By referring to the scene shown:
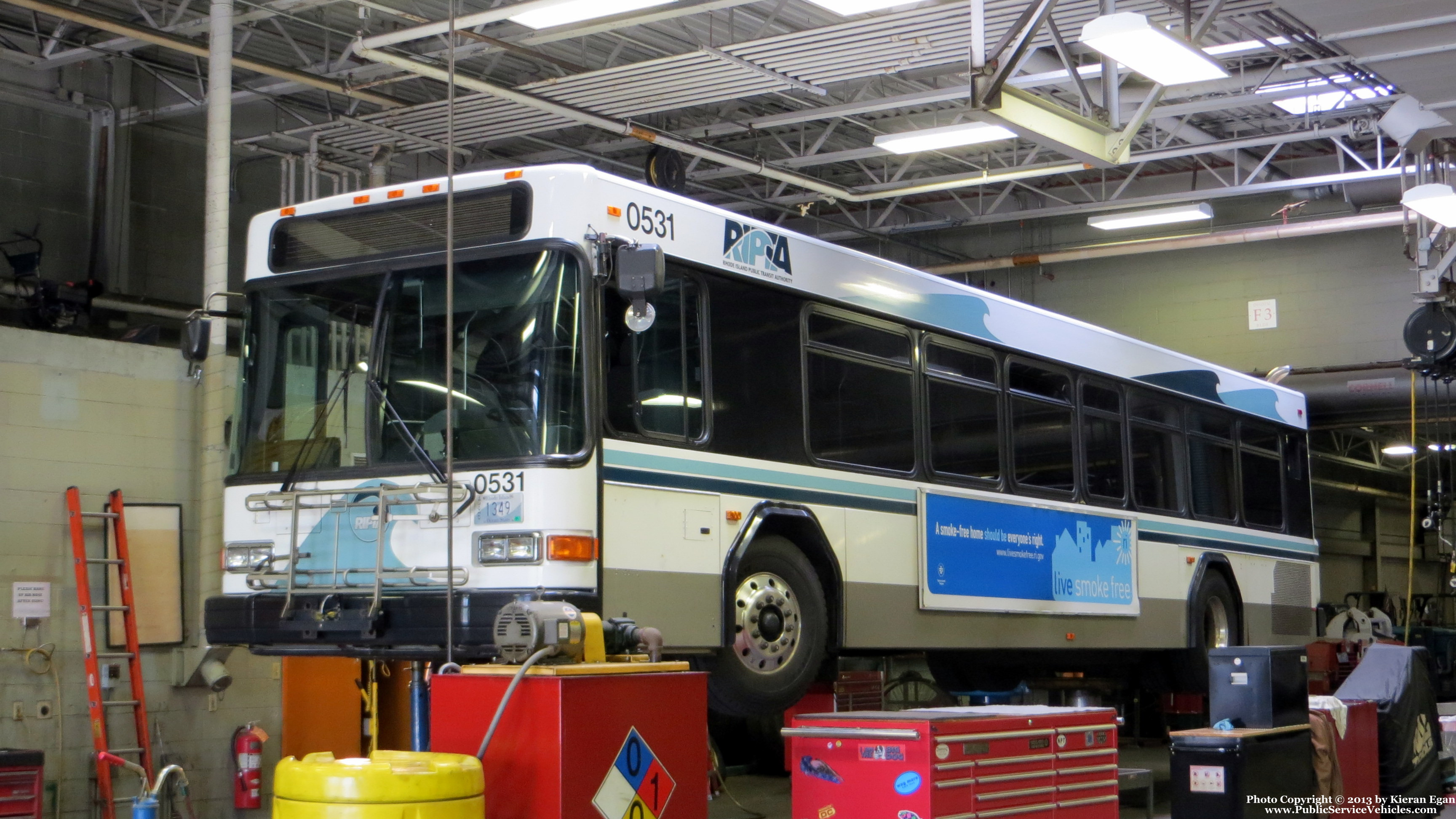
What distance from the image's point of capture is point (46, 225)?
48.3 feet

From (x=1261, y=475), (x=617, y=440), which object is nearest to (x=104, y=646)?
(x=617, y=440)

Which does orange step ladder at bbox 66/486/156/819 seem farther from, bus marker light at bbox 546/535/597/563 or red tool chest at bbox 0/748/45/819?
bus marker light at bbox 546/535/597/563

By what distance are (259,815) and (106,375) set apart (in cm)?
354

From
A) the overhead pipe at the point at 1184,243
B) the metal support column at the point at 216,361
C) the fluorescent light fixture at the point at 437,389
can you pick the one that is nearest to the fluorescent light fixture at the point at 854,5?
the fluorescent light fixture at the point at 437,389

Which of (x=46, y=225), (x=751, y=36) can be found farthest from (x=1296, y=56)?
(x=46, y=225)

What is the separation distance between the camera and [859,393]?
9164 mm

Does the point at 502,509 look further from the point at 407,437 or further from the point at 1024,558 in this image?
the point at 1024,558

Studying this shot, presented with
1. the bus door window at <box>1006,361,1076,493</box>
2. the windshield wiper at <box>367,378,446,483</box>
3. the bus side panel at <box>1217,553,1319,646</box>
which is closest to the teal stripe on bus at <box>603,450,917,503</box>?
the windshield wiper at <box>367,378,446,483</box>

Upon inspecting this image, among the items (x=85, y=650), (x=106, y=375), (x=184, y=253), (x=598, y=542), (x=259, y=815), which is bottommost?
(x=259, y=815)

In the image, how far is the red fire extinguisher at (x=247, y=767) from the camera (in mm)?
11422

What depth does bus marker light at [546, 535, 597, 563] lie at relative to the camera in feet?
23.0

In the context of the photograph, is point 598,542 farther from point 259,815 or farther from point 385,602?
point 259,815

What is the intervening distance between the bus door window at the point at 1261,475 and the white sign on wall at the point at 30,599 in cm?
992

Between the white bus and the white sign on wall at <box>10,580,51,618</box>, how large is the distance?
352 cm
